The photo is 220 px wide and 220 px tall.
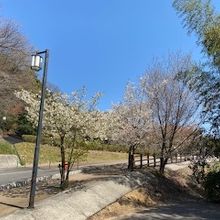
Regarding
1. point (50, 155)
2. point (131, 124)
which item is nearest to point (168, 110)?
point (131, 124)

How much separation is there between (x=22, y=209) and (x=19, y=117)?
50.5 m

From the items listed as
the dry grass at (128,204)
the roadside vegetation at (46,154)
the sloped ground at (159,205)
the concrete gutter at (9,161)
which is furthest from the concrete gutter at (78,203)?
the roadside vegetation at (46,154)

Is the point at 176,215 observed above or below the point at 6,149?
below

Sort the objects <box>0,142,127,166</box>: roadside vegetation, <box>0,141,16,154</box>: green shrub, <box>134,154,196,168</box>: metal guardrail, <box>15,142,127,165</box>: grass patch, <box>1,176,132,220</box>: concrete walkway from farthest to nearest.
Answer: <box>15,142,127,165</box>: grass patch, <box>0,142,127,166</box>: roadside vegetation, <box>0,141,16,154</box>: green shrub, <box>134,154,196,168</box>: metal guardrail, <box>1,176,132,220</box>: concrete walkway

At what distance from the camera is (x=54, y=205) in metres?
13.6

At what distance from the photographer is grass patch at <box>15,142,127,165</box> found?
44906 millimetres

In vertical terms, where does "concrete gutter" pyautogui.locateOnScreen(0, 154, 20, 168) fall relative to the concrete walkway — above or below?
above

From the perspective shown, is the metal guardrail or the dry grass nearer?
the dry grass

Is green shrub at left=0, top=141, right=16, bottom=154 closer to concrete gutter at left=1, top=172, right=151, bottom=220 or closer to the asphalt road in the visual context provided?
the asphalt road

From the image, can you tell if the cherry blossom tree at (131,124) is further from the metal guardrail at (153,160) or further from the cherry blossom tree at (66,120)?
the cherry blossom tree at (66,120)

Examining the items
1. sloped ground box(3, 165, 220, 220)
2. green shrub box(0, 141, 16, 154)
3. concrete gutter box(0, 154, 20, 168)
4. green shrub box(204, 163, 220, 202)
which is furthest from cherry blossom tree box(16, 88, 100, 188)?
green shrub box(0, 141, 16, 154)

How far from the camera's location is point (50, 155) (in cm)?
4822

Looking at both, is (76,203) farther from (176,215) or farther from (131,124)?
(131,124)

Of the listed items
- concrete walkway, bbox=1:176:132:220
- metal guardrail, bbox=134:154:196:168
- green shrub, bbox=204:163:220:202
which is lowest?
concrete walkway, bbox=1:176:132:220
